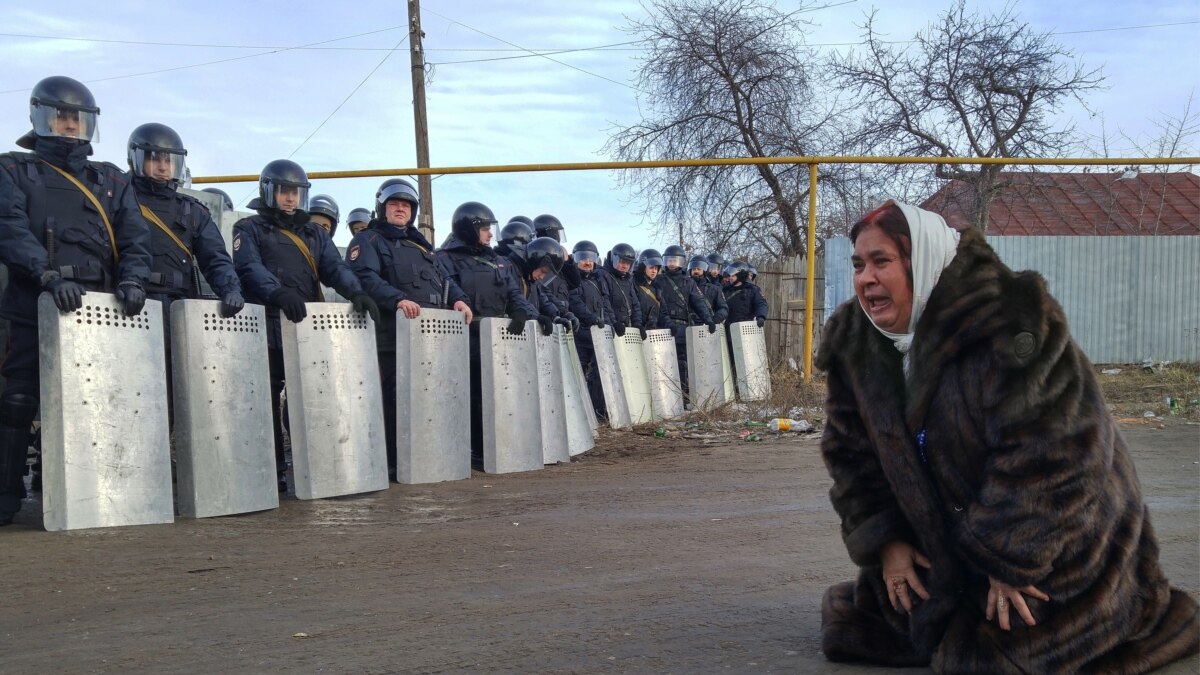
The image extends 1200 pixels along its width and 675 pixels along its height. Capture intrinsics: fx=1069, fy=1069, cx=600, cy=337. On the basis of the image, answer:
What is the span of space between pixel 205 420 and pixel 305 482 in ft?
3.09

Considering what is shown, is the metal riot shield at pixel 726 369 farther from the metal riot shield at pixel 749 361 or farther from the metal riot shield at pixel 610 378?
the metal riot shield at pixel 610 378

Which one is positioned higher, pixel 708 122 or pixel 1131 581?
pixel 708 122

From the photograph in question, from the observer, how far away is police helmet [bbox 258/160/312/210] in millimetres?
7758

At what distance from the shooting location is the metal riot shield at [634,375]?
1240 cm

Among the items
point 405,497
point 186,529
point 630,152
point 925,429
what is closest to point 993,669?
point 925,429

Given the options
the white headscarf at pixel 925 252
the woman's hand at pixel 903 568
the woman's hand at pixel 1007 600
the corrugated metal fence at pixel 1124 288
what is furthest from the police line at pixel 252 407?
the corrugated metal fence at pixel 1124 288

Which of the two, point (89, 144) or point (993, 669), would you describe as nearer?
point (993, 669)

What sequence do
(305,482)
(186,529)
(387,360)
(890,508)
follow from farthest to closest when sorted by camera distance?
Result: (387,360)
(305,482)
(186,529)
(890,508)

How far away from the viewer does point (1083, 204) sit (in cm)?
2820

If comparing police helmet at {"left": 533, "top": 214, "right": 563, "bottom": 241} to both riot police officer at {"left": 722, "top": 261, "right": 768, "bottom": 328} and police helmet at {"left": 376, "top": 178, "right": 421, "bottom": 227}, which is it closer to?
police helmet at {"left": 376, "top": 178, "right": 421, "bottom": 227}

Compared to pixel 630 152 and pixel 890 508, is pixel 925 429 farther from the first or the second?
pixel 630 152

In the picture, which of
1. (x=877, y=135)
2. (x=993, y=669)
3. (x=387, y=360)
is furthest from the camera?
(x=877, y=135)

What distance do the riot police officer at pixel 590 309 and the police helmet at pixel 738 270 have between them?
437cm

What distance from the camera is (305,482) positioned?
22.9 feet
